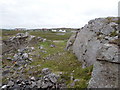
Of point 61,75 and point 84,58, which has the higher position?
→ point 84,58

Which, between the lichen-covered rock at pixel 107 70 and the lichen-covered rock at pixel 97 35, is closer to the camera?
the lichen-covered rock at pixel 107 70

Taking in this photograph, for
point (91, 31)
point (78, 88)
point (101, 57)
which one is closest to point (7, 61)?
point (91, 31)

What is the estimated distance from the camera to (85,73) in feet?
40.5

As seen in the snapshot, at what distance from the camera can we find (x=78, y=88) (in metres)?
10.6

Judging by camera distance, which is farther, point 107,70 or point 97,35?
point 97,35

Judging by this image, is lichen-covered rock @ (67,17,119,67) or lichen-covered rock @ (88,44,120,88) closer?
lichen-covered rock @ (88,44,120,88)

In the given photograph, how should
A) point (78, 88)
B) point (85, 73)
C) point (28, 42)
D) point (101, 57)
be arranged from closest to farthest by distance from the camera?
1. point (101, 57)
2. point (78, 88)
3. point (85, 73)
4. point (28, 42)

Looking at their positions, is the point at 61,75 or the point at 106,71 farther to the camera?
the point at 61,75

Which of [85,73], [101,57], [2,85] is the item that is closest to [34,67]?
[2,85]

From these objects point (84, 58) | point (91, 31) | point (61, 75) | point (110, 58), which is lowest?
point (61, 75)

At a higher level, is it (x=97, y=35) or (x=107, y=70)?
(x=97, y=35)

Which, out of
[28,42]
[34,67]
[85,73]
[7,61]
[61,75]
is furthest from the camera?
[28,42]

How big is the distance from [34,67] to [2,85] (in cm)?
388

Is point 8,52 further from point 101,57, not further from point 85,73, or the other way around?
point 101,57
